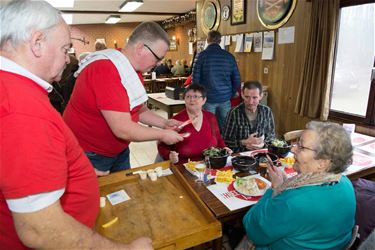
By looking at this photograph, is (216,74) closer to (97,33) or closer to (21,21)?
(21,21)

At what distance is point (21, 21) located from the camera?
0.65 meters

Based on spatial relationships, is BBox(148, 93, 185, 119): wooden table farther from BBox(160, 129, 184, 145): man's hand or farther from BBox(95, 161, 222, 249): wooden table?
BBox(95, 161, 222, 249): wooden table

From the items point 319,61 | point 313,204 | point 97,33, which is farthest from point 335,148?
point 97,33

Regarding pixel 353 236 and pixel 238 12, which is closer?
pixel 353 236

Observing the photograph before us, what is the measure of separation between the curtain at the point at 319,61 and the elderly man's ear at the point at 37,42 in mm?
2985

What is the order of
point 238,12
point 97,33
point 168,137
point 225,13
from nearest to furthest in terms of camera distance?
1. point 168,137
2. point 238,12
3. point 225,13
4. point 97,33

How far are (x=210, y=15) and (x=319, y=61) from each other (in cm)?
289

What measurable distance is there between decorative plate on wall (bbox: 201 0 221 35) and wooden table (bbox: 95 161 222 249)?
435 cm

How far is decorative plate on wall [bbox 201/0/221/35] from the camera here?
5102 millimetres

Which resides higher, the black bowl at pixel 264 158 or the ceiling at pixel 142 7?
the ceiling at pixel 142 7

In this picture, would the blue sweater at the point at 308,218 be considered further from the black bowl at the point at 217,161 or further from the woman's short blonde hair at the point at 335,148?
the black bowl at the point at 217,161

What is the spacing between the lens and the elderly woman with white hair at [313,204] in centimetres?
103

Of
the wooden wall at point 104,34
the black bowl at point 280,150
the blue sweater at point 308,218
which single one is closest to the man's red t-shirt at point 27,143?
the blue sweater at point 308,218

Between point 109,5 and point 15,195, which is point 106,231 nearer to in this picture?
point 15,195
